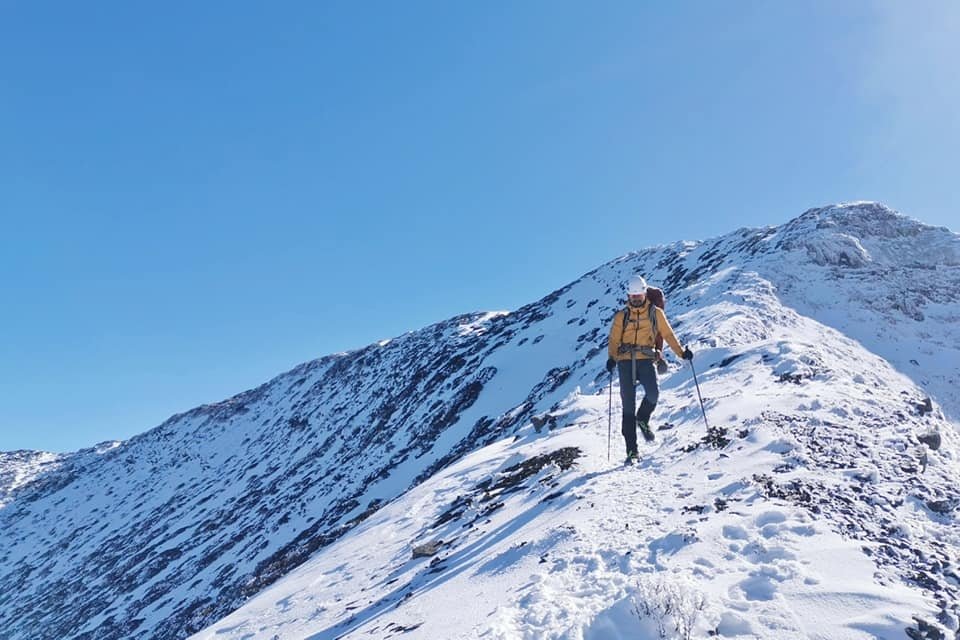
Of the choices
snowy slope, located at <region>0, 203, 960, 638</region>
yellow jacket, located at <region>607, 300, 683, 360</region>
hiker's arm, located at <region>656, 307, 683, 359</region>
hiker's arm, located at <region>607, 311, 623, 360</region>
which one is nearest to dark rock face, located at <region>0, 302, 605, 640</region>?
snowy slope, located at <region>0, 203, 960, 638</region>

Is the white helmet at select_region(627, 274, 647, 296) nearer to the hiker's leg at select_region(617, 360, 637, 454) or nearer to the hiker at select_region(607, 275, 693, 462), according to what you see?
the hiker at select_region(607, 275, 693, 462)

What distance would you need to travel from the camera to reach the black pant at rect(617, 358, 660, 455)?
364 inches

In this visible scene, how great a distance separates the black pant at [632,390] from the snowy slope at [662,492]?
0.56 m

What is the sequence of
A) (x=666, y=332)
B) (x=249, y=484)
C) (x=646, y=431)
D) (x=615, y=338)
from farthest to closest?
1. (x=249, y=484)
2. (x=646, y=431)
3. (x=615, y=338)
4. (x=666, y=332)

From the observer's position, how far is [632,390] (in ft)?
30.6

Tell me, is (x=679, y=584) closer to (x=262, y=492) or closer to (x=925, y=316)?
(x=925, y=316)

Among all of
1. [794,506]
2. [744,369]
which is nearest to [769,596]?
[794,506]

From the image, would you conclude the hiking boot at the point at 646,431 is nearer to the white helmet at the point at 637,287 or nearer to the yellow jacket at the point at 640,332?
the yellow jacket at the point at 640,332

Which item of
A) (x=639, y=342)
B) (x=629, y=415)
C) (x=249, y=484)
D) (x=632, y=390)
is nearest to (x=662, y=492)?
(x=629, y=415)

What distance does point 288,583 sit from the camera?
12.5 m

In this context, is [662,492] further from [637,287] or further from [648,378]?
[637,287]

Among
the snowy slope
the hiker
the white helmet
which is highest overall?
the white helmet

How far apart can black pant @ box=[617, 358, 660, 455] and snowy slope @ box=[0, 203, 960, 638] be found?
0.56 meters

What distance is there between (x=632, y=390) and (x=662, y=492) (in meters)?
2.18
